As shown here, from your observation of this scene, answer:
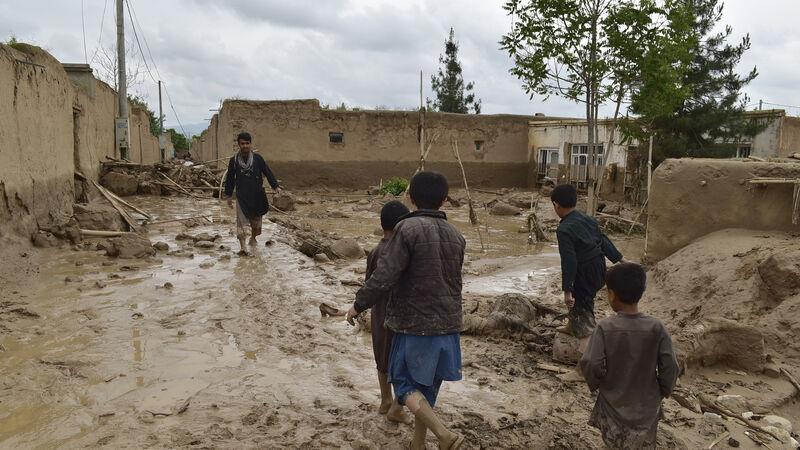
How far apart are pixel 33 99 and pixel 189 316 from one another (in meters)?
4.27

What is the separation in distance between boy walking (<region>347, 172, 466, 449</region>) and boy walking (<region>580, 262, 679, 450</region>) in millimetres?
671

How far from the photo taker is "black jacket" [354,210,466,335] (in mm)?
2680

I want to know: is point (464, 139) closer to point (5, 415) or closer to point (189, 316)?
point (189, 316)

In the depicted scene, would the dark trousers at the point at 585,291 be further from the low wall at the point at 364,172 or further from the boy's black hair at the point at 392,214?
the low wall at the point at 364,172

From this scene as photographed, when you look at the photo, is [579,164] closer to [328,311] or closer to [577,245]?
[328,311]

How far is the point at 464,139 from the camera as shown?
21.7 m

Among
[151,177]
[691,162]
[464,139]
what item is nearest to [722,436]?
[691,162]

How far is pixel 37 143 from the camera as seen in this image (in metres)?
7.22

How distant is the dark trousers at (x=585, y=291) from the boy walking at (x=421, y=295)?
5.16ft

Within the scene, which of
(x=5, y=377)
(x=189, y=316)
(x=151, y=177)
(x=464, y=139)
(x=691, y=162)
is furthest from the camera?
(x=464, y=139)

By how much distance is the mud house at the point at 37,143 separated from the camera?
6164 millimetres

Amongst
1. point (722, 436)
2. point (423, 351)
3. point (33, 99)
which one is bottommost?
point (722, 436)

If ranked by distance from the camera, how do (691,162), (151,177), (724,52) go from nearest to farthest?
(691,162)
(724,52)
(151,177)

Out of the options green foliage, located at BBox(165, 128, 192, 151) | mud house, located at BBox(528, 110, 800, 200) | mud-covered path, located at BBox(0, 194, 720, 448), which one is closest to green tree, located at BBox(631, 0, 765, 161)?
mud house, located at BBox(528, 110, 800, 200)
